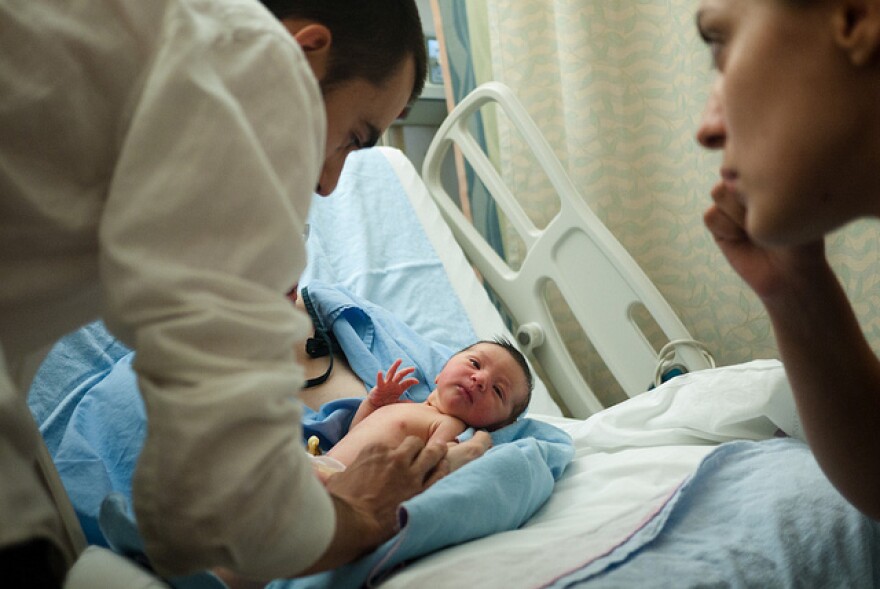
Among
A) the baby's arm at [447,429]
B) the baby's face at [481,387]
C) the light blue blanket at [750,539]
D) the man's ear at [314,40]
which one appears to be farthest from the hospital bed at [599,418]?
the man's ear at [314,40]

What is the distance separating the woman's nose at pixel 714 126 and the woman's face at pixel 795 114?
6cm

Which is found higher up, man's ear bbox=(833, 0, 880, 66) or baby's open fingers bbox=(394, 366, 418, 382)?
man's ear bbox=(833, 0, 880, 66)

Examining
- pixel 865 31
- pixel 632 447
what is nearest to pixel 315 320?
pixel 632 447

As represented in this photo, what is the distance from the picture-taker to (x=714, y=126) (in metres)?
0.77

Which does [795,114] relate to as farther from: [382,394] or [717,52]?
[382,394]

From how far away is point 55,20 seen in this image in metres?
0.61

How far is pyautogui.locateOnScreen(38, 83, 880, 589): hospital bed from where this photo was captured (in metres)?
0.93

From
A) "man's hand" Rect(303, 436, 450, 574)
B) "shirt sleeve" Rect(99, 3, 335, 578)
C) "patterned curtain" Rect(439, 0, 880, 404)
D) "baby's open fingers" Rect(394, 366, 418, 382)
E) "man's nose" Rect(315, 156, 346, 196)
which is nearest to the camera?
Result: "shirt sleeve" Rect(99, 3, 335, 578)

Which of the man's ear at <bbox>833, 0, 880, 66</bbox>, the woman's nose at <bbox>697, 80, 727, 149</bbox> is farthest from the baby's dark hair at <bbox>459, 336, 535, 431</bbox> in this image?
the man's ear at <bbox>833, 0, 880, 66</bbox>

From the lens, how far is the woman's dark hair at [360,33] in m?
0.95

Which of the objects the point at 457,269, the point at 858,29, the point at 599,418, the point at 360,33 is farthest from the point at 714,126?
the point at 457,269

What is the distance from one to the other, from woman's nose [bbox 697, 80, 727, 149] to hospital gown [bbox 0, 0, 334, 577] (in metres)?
0.41

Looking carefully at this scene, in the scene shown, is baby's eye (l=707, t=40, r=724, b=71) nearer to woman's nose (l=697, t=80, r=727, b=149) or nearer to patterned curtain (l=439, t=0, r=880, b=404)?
woman's nose (l=697, t=80, r=727, b=149)

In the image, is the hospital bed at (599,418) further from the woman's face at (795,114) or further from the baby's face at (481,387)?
the woman's face at (795,114)
